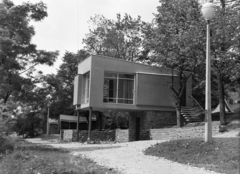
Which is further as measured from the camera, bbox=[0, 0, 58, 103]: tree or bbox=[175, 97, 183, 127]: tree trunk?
bbox=[175, 97, 183, 127]: tree trunk

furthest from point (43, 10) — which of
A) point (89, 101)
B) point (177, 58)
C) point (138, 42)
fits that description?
point (138, 42)

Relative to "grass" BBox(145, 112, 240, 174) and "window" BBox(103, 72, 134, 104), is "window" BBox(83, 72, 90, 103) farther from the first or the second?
"grass" BBox(145, 112, 240, 174)

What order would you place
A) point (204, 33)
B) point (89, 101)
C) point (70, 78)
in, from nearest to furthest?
point (204, 33) → point (89, 101) → point (70, 78)

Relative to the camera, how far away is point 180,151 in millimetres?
11305

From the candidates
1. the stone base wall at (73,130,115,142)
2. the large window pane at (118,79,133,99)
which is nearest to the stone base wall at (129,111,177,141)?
the large window pane at (118,79,133,99)

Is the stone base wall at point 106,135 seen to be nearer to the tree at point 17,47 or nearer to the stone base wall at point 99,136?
the stone base wall at point 99,136

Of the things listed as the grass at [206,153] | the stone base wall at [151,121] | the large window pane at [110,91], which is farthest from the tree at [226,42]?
the large window pane at [110,91]

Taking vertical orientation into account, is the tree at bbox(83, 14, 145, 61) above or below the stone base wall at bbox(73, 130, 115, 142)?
above

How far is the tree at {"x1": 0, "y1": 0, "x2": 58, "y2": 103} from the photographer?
18.8 m

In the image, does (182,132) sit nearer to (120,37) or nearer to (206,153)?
(206,153)

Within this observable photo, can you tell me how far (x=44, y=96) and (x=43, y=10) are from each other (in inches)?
279

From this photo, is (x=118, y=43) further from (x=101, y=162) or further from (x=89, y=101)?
(x=101, y=162)

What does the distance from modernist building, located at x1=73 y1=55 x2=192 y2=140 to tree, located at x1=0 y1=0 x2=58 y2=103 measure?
385cm

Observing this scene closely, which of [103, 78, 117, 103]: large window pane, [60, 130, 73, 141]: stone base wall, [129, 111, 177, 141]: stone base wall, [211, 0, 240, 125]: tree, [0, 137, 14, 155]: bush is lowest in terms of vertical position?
[60, 130, 73, 141]: stone base wall
